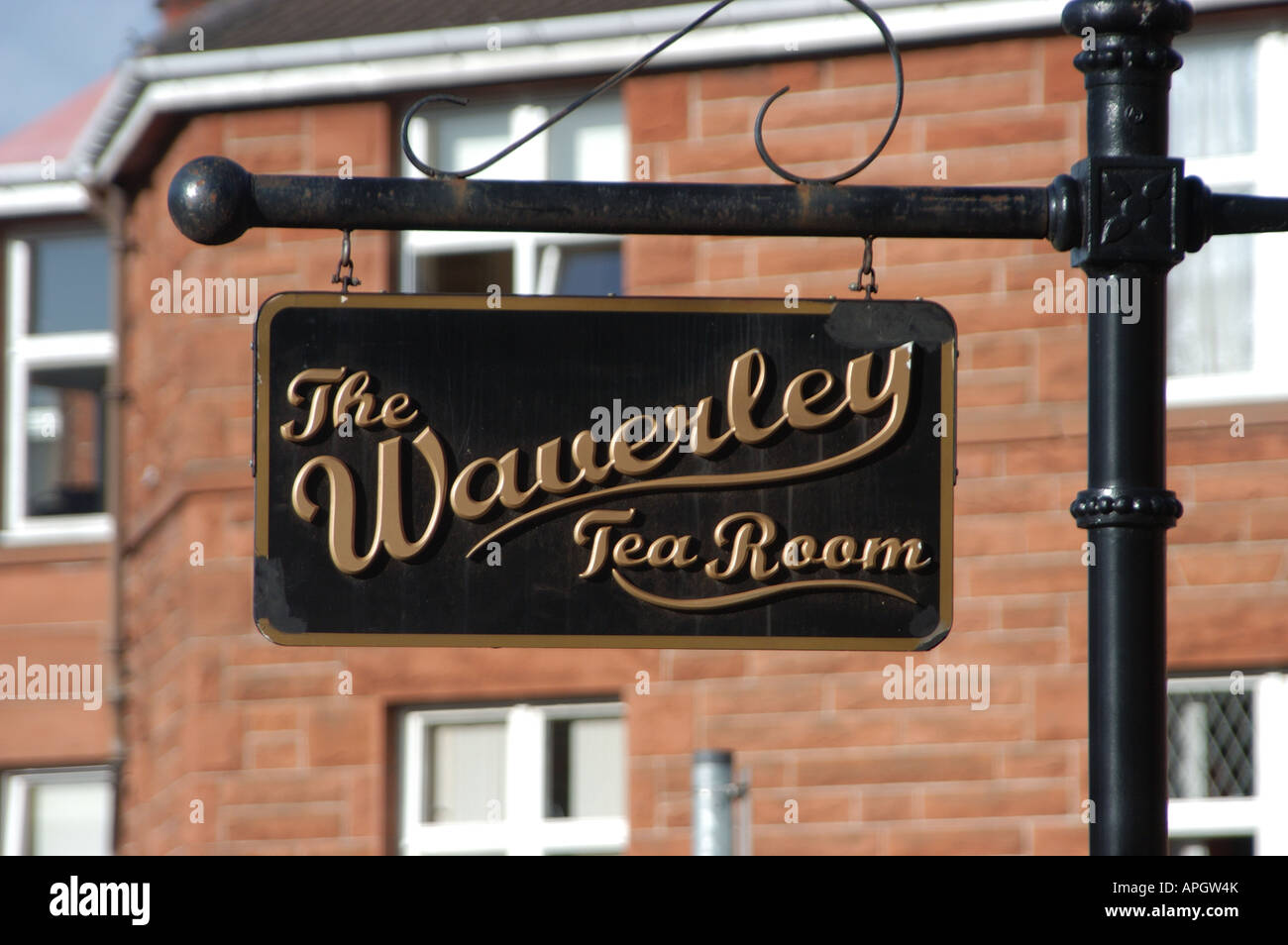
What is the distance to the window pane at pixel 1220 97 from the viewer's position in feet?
31.8

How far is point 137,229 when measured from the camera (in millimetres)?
12078

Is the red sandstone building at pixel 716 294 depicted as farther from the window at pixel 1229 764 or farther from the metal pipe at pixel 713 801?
the metal pipe at pixel 713 801

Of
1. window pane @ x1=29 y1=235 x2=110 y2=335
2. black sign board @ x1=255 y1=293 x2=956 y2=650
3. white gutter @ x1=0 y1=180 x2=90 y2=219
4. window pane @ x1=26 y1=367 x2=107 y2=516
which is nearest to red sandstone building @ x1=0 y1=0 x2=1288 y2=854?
white gutter @ x1=0 y1=180 x2=90 y2=219

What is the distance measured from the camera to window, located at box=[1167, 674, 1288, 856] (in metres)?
9.32

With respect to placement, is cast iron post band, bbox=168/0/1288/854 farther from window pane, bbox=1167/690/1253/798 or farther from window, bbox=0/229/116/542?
window, bbox=0/229/116/542

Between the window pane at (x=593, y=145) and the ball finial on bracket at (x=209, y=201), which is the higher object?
the window pane at (x=593, y=145)

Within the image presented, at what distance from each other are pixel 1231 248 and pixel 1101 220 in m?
7.02

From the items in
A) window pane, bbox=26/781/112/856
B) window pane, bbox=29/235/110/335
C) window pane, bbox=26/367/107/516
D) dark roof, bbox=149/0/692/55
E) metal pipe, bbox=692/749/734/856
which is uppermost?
dark roof, bbox=149/0/692/55

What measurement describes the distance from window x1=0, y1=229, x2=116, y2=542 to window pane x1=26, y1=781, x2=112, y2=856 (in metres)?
1.72

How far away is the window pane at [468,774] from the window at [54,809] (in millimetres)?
2794

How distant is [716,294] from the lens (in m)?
10.3

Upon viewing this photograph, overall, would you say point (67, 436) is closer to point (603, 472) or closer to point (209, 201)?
point (209, 201)

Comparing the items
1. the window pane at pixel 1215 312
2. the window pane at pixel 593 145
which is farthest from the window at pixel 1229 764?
the window pane at pixel 593 145

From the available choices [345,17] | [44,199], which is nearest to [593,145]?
[345,17]
